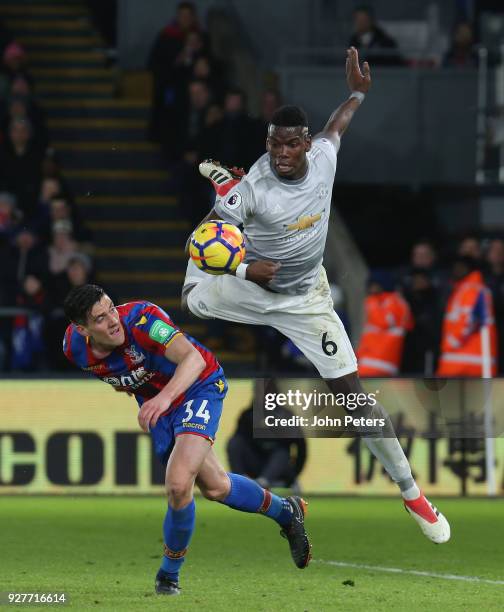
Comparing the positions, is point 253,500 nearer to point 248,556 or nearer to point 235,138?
point 248,556

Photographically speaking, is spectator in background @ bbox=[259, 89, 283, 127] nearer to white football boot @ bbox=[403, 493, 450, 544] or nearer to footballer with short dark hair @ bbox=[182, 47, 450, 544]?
footballer with short dark hair @ bbox=[182, 47, 450, 544]

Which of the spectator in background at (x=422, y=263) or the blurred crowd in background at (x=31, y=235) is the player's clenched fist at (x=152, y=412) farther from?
the spectator in background at (x=422, y=263)

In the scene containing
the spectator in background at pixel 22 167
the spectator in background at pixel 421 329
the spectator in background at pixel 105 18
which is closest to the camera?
the spectator in background at pixel 421 329

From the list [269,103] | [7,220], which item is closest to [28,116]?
[7,220]

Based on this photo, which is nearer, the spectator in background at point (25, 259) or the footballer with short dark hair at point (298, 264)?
the footballer with short dark hair at point (298, 264)

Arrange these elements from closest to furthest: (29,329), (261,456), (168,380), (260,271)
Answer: (168,380) → (260,271) → (261,456) → (29,329)

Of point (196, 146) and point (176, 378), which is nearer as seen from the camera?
point (176, 378)

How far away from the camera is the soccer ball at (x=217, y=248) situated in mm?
9547

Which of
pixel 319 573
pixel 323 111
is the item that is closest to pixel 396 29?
pixel 323 111

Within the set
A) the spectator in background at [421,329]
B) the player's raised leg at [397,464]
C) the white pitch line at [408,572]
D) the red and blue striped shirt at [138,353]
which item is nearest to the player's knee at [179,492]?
the red and blue striped shirt at [138,353]

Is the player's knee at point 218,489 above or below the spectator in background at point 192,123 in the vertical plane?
below

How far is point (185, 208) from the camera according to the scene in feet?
62.2

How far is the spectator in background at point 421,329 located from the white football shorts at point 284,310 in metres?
5.60

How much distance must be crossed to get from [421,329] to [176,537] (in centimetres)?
735
